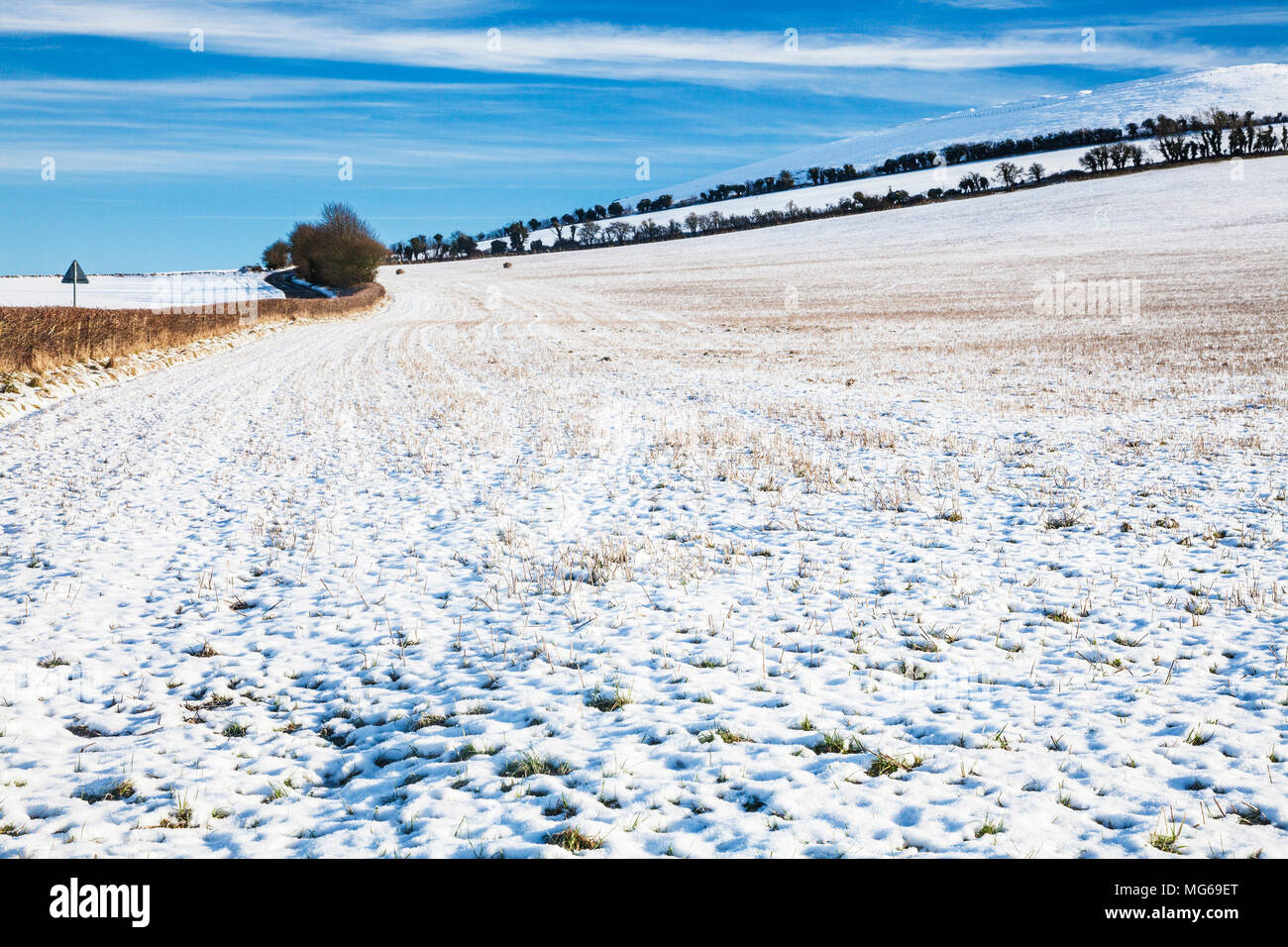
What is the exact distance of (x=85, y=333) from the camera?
28.5m

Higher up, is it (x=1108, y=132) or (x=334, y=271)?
(x=1108, y=132)

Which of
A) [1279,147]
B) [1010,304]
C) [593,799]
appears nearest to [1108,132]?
[1279,147]

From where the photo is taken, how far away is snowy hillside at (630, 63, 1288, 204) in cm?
15125

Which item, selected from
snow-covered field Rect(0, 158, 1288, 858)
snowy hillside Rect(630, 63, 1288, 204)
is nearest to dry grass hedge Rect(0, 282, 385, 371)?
snow-covered field Rect(0, 158, 1288, 858)

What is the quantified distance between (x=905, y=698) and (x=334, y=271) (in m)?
92.9

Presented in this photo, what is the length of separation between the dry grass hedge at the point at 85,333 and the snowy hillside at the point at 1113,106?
166 meters

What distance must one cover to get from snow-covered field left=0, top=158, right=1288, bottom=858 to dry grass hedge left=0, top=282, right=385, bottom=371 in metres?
7.77

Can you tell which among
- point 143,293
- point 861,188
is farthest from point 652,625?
point 861,188

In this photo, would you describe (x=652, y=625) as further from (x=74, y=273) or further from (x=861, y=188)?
(x=861, y=188)

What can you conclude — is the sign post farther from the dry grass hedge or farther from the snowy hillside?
the snowy hillside

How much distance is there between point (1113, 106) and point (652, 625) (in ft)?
652
